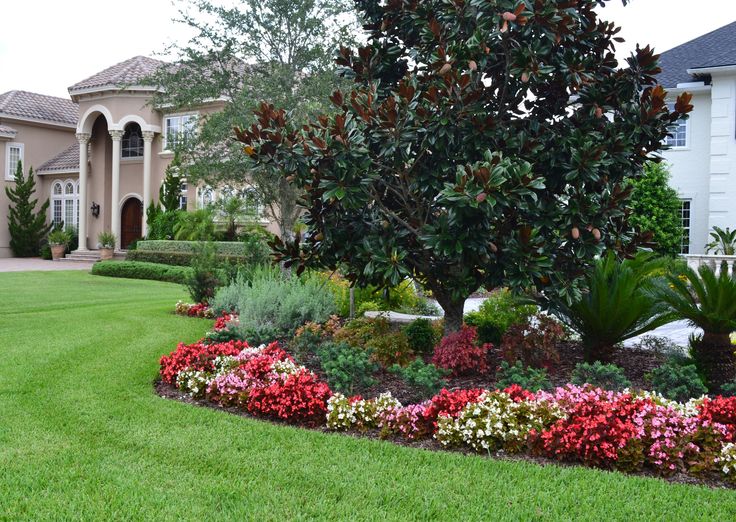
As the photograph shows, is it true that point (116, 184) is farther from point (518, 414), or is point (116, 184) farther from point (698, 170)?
point (518, 414)

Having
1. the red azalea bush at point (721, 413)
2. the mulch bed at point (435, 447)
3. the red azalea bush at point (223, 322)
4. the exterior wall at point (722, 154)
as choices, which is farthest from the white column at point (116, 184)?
the red azalea bush at point (721, 413)

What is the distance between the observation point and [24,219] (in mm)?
32000

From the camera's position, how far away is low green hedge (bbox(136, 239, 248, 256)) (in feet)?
72.3

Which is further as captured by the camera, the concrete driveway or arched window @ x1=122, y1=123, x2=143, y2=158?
arched window @ x1=122, y1=123, x2=143, y2=158

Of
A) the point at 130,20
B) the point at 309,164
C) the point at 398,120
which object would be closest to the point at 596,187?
the point at 398,120

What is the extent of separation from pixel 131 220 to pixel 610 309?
27224mm

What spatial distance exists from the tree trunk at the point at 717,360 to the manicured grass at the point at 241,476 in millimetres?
2243

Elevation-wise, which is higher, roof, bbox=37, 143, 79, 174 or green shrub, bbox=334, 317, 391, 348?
roof, bbox=37, 143, 79, 174

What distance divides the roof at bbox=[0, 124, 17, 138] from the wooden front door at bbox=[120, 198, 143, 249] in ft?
23.7

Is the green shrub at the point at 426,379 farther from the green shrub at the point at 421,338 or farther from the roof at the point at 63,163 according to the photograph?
the roof at the point at 63,163

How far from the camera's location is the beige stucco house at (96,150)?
2847 centimetres

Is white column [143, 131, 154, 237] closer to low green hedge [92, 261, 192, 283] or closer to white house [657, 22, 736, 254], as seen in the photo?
low green hedge [92, 261, 192, 283]

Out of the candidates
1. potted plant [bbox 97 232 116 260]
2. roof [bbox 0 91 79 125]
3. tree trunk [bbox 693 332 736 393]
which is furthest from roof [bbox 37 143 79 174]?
tree trunk [bbox 693 332 736 393]

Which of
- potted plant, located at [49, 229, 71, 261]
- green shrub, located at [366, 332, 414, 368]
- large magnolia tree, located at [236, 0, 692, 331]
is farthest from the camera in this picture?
potted plant, located at [49, 229, 71, 261]
